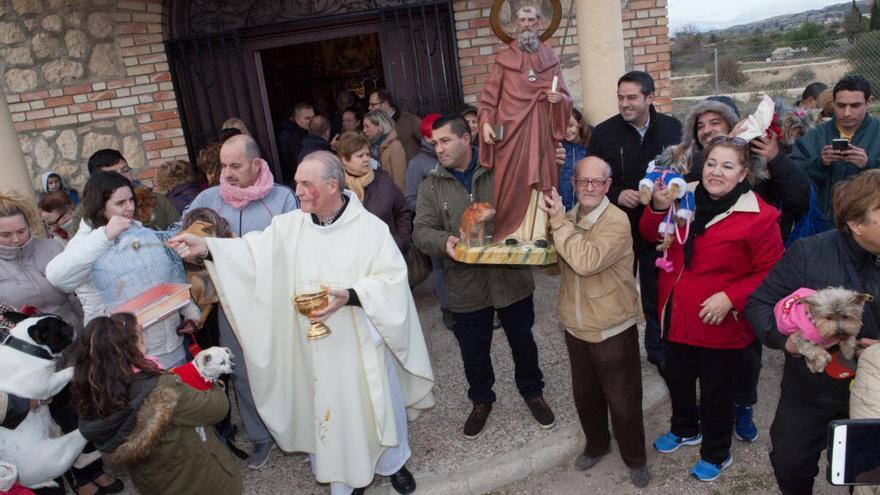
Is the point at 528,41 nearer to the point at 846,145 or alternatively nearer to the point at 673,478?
the point at 846,145

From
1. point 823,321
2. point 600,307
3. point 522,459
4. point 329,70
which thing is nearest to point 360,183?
point 600,307

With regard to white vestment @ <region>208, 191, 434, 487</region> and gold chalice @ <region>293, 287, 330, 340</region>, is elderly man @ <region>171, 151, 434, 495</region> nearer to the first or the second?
white vestment @ <region>208, 191, 434, 487</region>

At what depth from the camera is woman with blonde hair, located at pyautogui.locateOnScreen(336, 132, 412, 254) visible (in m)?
4.56

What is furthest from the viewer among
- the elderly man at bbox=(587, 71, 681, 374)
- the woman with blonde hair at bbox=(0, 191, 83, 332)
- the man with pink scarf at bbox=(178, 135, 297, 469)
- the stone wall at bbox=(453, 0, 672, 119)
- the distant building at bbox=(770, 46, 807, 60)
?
the distant building at bbox=(770, 46, 807, 60)

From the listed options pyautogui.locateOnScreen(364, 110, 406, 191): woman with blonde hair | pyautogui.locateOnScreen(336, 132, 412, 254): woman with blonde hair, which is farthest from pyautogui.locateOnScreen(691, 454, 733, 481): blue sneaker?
pyautogui.locateOnScreen(364, 110, 406, 191): woman with blonde hair

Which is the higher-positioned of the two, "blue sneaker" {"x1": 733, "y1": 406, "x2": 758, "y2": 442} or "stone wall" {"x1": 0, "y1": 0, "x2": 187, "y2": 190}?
"stone wall" {"x1": 0, "y1": 0, "x2": 187, "y2": 190}

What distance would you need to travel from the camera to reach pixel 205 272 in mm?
3676

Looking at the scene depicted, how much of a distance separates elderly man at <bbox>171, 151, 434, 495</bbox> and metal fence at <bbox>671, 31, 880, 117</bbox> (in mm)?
13666

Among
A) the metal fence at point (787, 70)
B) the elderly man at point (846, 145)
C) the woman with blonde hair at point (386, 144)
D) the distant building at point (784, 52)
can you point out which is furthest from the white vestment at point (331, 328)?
the distant building at point (784, 52)

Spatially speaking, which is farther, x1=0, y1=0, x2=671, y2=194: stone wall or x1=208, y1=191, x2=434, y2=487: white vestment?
x1=0, y1=0, x2=671, y2=194: stone wall

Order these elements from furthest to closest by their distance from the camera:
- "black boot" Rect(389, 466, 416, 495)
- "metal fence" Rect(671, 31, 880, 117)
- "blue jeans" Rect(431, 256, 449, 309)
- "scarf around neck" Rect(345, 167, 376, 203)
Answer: "metal fence" Rect(671, 31, 880, 117)
"blue jeans" Rect(431, 256, 449, 309)
"scarf around neck" Rect(345, 167, 376, 203)
"black boot" Rect(389, 466, 416, 495)

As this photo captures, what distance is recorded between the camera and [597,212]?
3.23 m

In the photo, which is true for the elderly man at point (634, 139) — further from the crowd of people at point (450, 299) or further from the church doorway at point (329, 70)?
the church doorway at point (329, 70)

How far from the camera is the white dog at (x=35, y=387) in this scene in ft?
9.35
